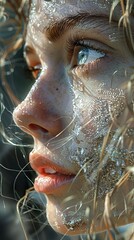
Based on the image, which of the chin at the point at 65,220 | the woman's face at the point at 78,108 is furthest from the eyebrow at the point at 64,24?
the chin at the point at 65,220

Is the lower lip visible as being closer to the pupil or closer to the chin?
the chin

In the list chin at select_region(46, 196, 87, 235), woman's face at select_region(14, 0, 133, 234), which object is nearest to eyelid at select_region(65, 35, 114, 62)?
woman's face at select_region(14, 0, 133, 234)

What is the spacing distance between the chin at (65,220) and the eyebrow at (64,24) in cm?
36

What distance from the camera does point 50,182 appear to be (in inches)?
49.8

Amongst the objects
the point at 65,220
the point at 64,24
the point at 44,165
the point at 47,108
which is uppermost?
the point at 64,24

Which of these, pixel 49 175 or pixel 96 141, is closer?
pixel 96 141

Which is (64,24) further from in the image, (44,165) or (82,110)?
(44,165)

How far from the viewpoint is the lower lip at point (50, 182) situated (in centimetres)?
123

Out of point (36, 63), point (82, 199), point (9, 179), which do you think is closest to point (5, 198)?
point (9, 179)

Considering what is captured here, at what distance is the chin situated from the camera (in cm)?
125

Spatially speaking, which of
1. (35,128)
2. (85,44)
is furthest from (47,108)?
(85,44)

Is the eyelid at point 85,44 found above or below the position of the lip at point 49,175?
above

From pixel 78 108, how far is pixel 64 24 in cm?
18

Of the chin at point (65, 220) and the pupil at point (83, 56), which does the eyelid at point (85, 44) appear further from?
the chin at point (65, 220)
